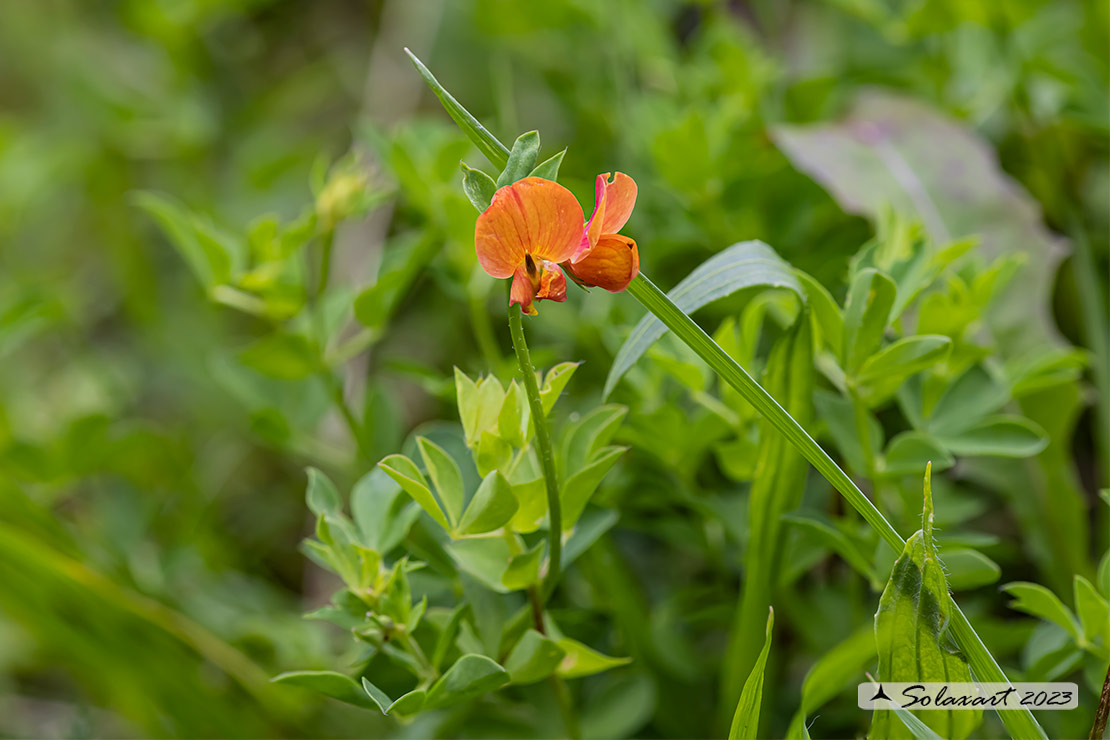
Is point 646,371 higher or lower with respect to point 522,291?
lower

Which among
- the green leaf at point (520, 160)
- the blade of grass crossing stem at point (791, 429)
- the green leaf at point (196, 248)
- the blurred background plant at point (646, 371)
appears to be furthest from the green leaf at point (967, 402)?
the green leaf at point (196, 248)

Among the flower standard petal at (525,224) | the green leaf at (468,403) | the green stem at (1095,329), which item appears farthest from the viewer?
the green stem at (1095,329)

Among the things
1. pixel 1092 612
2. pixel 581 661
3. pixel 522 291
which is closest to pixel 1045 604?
pixel 1092 612

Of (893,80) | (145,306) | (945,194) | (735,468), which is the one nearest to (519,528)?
(735,468)

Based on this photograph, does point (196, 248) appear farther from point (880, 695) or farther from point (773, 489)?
point (880, 695)

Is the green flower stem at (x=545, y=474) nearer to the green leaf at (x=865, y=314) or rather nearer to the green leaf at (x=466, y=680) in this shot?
the green leaf at (x=466, y=680)
